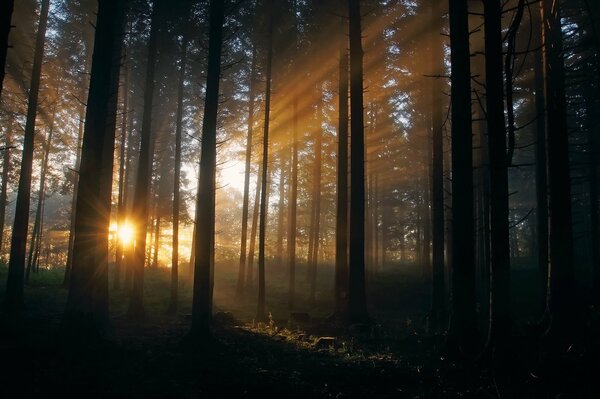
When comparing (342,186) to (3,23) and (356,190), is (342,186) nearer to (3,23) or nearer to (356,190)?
(356,190)

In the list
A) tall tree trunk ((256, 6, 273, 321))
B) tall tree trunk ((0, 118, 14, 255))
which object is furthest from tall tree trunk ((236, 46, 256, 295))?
tall tree trunk ((0, 118, 14, 255))

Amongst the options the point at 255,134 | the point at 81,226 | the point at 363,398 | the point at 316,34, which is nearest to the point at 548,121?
the point at 363,398

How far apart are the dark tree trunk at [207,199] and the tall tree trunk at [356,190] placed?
18.0 ft

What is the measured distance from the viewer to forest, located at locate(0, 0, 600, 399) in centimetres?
664

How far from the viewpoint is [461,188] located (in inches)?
347

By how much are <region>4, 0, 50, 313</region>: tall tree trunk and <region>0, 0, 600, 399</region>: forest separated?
0.07 metres

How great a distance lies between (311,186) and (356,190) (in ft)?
63.3

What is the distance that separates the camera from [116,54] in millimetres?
13555

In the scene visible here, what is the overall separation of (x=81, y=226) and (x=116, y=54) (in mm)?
7318

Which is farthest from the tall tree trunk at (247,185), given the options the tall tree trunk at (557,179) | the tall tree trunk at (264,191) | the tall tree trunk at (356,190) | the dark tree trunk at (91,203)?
the tall tree trunk at (557,179)

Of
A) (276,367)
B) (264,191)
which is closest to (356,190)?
(264,191)

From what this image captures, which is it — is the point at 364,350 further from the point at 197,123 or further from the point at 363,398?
the point at 197,123

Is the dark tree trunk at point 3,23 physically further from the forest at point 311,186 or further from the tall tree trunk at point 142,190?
the tall tree trunk at point 142,190

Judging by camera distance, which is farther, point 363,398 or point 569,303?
point 569,303
